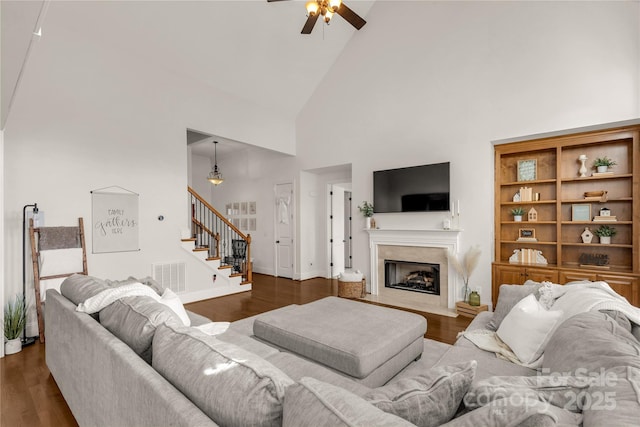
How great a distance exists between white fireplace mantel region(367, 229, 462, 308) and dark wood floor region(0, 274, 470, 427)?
691 mm

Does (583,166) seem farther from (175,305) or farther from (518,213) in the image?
(175,305)

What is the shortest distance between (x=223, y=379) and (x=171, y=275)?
432 cm

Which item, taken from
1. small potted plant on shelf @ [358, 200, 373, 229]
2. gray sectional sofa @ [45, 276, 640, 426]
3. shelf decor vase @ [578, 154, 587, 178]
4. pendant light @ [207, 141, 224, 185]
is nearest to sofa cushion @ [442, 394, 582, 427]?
gray sectional sofa @ [45, 276, 640, 426]

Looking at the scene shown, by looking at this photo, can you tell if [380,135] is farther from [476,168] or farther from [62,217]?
[62,217]

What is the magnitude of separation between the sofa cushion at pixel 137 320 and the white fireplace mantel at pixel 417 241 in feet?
13.2

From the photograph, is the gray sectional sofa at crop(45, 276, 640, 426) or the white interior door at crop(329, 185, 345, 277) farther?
the white interior door at crop(329, 185, 345, 277)

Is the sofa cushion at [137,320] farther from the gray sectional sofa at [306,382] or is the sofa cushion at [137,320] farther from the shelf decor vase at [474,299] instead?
the shelf decor vase at [474,299]

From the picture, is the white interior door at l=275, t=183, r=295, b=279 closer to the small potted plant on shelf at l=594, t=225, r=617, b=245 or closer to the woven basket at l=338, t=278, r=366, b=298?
the woven basket at l=338, t=278, r=366, b=298

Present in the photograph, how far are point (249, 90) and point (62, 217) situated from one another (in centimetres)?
359

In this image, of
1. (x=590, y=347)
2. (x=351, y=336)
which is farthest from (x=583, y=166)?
(x=351, y=336)

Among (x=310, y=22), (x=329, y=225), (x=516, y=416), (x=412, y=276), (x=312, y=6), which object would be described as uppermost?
(x=310, y=22)

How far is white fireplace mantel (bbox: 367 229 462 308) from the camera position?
14.9 feet

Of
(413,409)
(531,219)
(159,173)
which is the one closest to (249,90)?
(159,173)

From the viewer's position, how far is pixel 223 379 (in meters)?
0.96
